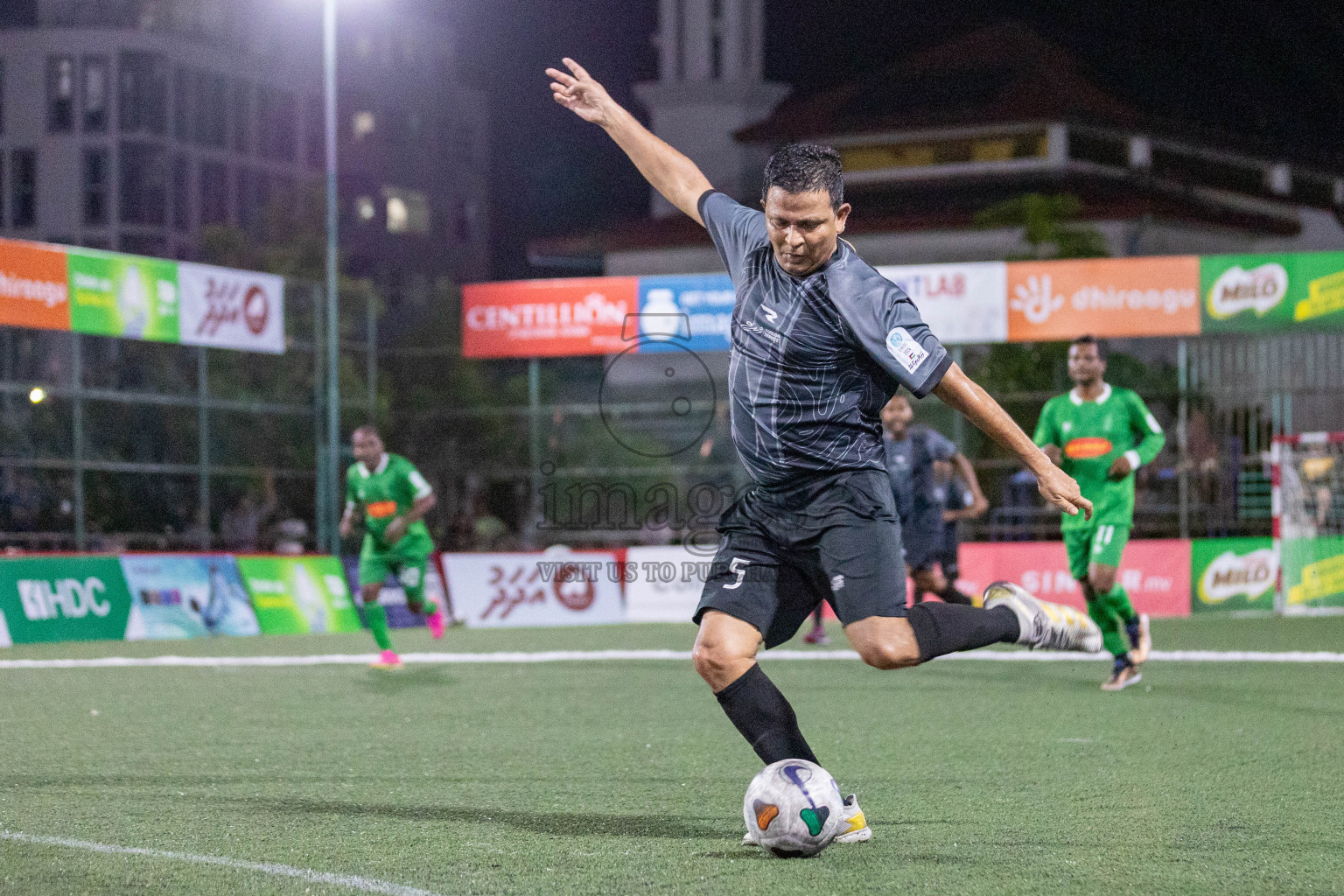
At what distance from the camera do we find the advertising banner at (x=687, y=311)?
66.0ft

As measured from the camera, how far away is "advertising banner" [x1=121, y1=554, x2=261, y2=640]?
17719 mm

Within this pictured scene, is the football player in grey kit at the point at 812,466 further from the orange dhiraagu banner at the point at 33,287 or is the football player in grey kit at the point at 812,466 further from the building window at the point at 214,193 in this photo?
the building window at the point at 214,193

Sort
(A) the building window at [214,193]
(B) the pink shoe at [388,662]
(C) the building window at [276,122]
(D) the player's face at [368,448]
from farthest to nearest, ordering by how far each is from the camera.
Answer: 1. (C) the building window at [276,122]
2. (A) the building window at [214,193]
3. (D) the player's face at [368,448]
4. (B) the pink shoe at [388,662]

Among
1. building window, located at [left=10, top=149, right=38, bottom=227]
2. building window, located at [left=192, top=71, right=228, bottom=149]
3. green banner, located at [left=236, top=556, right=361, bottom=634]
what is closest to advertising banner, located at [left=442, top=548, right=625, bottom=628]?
green banner, located at [left=236, top=556, right=361, bottom=634]

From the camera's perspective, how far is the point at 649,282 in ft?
66.9

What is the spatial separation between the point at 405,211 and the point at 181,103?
430 inches

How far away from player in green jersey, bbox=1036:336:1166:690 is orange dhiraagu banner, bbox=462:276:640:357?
9991 mm

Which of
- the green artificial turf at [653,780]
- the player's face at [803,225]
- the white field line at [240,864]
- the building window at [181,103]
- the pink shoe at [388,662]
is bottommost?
the pink shoe at [388,662]

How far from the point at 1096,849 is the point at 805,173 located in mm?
2333

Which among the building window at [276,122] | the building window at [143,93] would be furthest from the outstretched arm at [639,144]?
the building window at [276,122]

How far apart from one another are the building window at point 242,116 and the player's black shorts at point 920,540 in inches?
2018

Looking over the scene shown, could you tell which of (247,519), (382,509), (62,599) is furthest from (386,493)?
(247,519)

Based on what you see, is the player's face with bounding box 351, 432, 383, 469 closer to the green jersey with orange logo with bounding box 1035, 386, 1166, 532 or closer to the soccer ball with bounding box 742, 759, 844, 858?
the green jersey with orange logo with bounding box 1035, 386, 1166, 532

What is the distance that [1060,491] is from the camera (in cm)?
496
